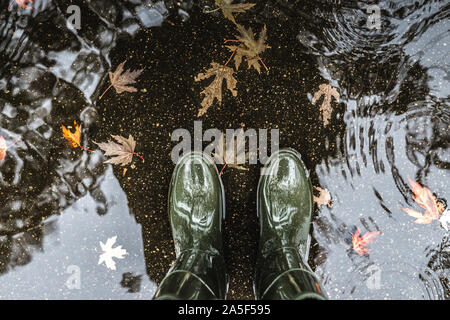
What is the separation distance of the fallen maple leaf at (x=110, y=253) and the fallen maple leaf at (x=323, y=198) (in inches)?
39.9

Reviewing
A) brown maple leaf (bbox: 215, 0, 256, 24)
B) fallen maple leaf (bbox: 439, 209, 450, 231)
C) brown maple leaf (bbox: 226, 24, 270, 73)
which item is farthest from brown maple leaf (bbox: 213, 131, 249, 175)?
fallen maple leaf (bbox: 439, 209, 450, 231)

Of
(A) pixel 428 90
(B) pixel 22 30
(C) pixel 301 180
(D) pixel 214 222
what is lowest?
(D) pixel 214 222

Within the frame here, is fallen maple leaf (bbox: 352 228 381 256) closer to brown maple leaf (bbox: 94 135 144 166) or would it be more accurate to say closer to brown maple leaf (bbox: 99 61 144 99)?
brown maple leaf (bbox: 94 135 144 166)

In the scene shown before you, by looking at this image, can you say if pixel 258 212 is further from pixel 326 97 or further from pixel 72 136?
pixel 72 136

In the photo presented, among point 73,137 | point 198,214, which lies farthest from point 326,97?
point 73,137

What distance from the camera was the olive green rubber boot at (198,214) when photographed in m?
1.23

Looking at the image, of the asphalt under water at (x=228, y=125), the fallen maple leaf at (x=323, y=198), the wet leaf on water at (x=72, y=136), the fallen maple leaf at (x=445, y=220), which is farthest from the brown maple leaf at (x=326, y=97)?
the wet leaf on water at (x=72, y=136)

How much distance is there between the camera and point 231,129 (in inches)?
55.7

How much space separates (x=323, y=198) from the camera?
1.43 metres

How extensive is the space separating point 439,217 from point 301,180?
0.72 m

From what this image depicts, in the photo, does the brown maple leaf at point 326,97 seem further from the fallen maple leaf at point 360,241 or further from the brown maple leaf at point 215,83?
the fallen maple leaf at point 360,241

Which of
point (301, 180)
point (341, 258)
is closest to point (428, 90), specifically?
point (301, 180)

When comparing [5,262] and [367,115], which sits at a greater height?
[367,115]

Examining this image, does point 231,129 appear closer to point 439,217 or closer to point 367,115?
point 367,115
